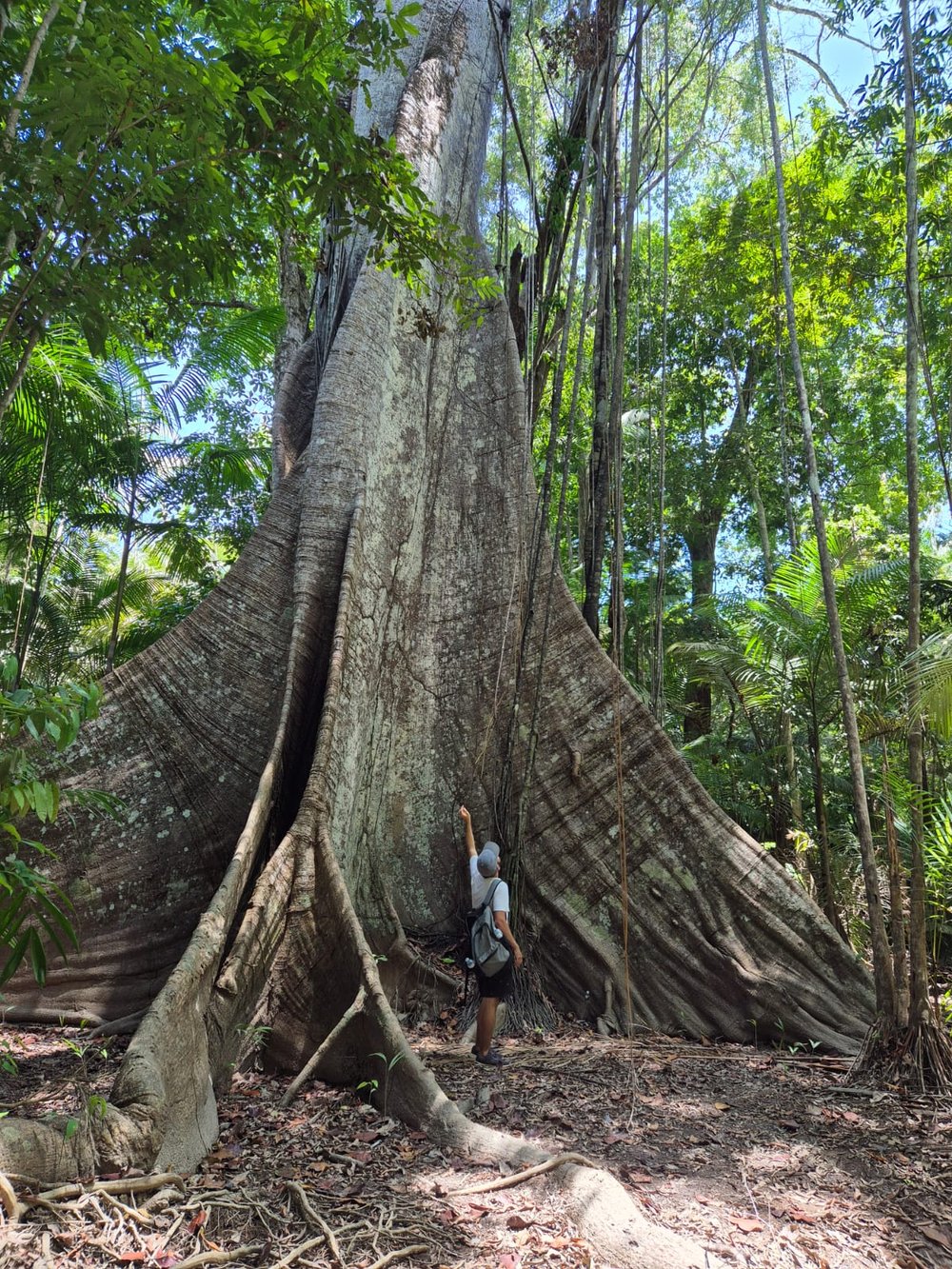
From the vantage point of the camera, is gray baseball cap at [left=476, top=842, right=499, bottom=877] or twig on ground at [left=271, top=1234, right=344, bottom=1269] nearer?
twig on ground at [left=271, top=1234, right=344, bottom=1269]

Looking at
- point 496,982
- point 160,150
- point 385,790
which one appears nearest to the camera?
point 160,150

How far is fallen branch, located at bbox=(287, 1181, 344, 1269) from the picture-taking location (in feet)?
6.11

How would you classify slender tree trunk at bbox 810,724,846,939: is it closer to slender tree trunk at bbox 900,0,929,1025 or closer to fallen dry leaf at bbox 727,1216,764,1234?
slender tree trunk at bbox 900,0,929,1025

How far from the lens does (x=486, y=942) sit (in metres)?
3.62

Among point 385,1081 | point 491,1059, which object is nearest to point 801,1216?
point 385,1081

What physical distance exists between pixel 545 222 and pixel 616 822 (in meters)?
3.80

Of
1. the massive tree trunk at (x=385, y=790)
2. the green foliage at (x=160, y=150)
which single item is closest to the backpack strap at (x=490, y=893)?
the massive tree trunk at (x=385, y=790)

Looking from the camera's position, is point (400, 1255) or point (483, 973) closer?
point (400, 1255)

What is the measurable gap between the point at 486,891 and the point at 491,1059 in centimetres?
66

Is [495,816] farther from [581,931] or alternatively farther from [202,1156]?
[202,1156]

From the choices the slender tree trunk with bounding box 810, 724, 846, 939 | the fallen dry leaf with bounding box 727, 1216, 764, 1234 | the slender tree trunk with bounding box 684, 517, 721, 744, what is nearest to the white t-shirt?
the fallen dry leaf with bounding box 727, 1216, 764, 1234

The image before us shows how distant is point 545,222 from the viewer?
543 cm

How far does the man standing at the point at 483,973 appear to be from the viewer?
3473mm

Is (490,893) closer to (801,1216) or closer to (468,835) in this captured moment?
(468,835)
